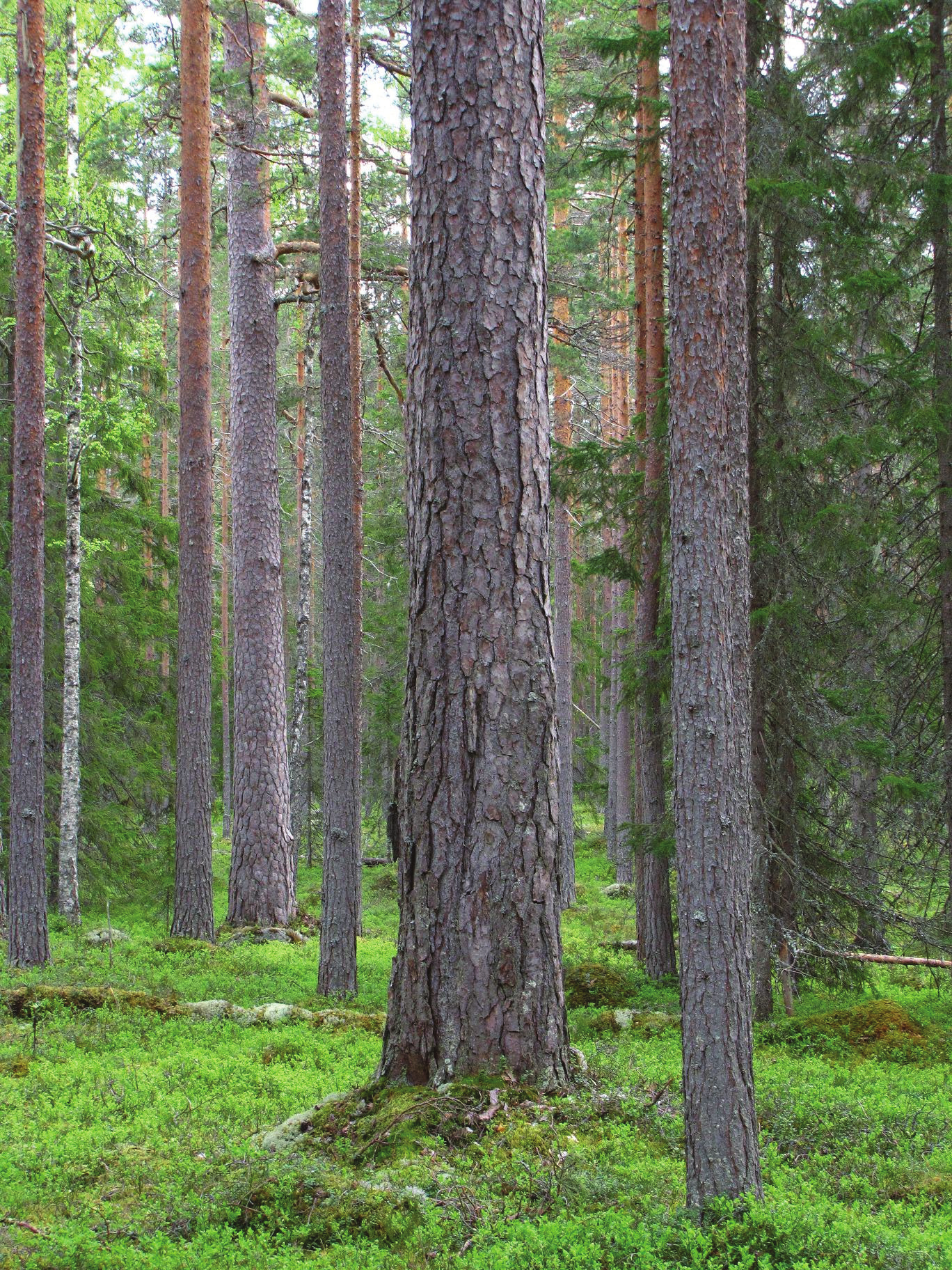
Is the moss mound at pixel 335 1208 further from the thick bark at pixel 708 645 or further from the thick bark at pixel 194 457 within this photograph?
the thick bark at pixel 194 457

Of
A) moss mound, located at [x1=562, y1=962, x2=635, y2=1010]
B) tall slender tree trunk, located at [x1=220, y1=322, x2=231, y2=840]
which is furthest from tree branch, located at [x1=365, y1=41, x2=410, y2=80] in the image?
tall slender tree trunk, located at [x1=220, y1=322, x2=231, y2=840]

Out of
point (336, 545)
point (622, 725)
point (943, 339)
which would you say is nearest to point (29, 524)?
point (336, 545)

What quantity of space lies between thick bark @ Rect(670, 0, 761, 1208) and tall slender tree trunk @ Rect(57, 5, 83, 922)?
11.0 m

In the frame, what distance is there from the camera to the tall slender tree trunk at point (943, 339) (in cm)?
951

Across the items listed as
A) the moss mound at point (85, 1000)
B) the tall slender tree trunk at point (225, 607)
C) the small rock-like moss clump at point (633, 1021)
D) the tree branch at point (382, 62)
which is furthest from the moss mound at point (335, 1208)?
the tall slender tree trunk at point (225, 607)

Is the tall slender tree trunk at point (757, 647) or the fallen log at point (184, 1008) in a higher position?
the tall slender tree trunk at point (757, 647)

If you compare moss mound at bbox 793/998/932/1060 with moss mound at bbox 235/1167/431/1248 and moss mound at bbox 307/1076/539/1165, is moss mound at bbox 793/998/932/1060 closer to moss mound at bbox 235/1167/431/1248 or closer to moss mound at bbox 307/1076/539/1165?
moss mound at bbox 307/1076/539/1165

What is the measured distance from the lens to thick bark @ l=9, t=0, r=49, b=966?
939 cm

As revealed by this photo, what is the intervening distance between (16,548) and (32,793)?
2.40 m

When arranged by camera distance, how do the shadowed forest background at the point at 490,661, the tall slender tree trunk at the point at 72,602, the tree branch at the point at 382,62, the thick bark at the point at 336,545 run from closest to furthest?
1. the shadowed forest background at the point at 490,661
2. the thick bark at the point at 336,545
3. the tree branch at the point at 382,62
4. the tall slender tree trunk at the point at 72,602

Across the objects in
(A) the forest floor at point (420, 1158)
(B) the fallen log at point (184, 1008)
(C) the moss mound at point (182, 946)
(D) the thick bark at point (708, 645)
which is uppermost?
(D) the thick bark at point (708, 645)

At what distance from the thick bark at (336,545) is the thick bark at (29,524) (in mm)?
2959

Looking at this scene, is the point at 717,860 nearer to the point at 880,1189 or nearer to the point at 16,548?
the point at 880,1189

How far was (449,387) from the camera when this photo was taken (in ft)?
16.7
